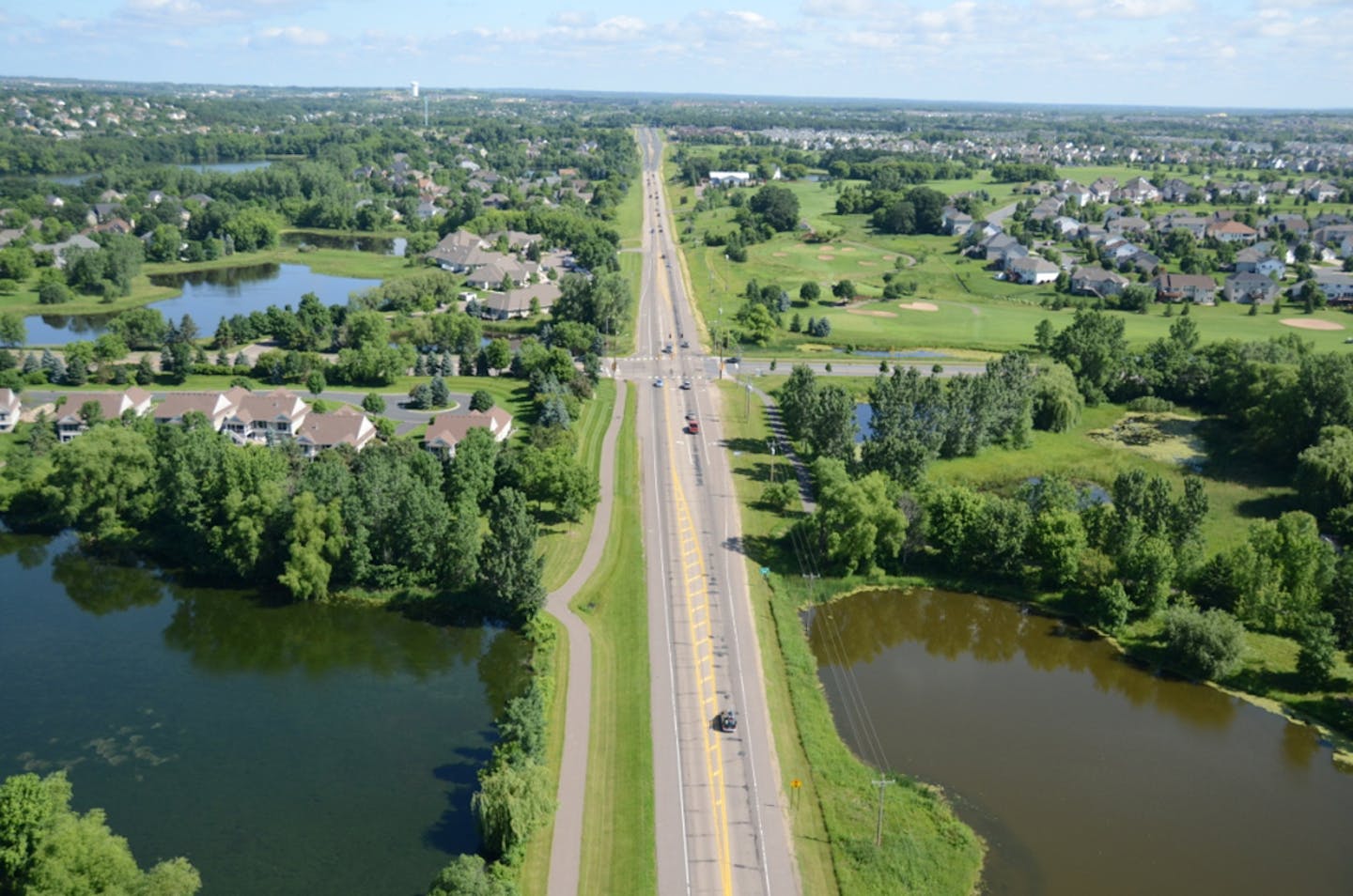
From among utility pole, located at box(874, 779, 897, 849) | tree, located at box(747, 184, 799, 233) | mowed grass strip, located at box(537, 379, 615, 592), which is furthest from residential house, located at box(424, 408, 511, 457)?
tree, located at box(747, 184, 799, 233)

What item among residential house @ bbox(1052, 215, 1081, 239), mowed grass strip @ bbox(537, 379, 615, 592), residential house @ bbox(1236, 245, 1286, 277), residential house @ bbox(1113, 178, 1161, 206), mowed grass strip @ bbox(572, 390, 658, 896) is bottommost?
mowed grass strip @ bbox(572, 390, 658, 896)

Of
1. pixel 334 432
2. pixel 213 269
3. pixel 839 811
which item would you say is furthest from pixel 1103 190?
pixel 839 811

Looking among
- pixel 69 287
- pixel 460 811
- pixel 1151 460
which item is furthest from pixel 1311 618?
pixel 69 287

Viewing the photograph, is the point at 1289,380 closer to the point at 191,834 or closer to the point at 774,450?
the point at 774,450

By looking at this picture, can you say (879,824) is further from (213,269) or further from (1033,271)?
(213,269)

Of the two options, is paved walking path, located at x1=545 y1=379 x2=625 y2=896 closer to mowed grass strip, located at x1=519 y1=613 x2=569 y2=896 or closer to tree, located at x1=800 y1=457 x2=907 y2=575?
mowed grass strip, located at x1=519 y1=613 x2=569 y2=896

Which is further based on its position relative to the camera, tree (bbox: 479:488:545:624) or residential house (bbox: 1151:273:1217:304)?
residential house (bbox: 1151:273:1217:304)

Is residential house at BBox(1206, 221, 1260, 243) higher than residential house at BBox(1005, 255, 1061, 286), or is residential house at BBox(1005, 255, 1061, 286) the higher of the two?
residential house at BBox(1206, 221, 1260, 243)
